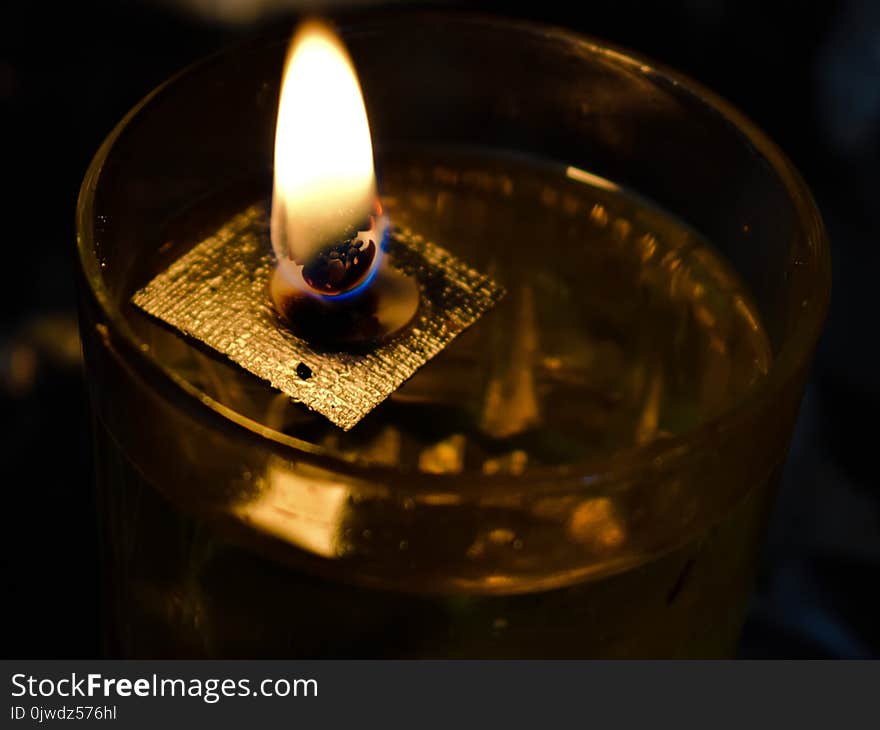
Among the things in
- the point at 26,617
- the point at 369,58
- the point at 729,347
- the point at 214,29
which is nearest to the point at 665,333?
the point at 729,347

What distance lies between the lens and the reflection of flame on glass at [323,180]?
1.44 feet

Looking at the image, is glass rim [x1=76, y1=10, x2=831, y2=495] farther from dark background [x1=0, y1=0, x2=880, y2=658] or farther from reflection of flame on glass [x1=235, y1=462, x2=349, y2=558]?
dark background [x1=0, y1=0, x2=880, y2=658]

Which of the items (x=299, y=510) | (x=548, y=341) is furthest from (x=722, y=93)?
(x=299, y=510)

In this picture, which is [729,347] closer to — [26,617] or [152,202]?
[152,202]

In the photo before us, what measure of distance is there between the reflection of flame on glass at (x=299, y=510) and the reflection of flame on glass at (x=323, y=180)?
9 cm

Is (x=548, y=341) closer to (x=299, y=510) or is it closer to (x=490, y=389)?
(x=490, y=389)

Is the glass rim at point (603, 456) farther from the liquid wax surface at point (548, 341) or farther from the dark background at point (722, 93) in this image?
the dark background at point (722, 93)

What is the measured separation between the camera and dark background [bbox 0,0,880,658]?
0.63 meters

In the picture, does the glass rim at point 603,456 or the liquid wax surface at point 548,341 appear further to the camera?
the liquid wax surface at point 548,341

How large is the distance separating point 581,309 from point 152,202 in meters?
0.16

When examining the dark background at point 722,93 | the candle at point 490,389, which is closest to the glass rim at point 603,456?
the candle at point 490,389

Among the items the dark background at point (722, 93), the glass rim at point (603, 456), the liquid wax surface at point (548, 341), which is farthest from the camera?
the dark background at point (722, 93)

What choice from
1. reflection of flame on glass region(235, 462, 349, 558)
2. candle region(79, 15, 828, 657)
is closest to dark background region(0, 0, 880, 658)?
candle region(79, 15, 828, 657)

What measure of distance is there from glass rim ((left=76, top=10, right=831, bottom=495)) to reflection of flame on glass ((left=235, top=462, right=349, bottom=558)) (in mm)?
11
